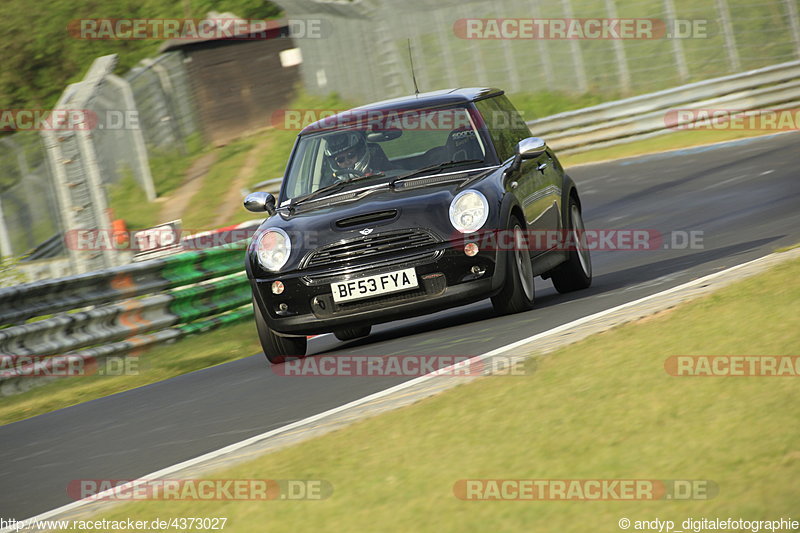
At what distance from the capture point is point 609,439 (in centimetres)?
450

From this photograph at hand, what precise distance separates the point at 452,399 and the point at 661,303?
2138 millimetres

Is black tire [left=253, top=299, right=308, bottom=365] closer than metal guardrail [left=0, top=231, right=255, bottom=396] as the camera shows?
Yes

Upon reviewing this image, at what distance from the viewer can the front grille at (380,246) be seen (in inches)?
337

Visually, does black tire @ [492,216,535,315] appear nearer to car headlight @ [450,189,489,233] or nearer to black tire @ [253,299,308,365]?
car headlight @ [450,189,489,233]

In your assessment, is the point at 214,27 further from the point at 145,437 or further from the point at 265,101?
the point at 145,437

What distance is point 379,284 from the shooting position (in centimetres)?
859

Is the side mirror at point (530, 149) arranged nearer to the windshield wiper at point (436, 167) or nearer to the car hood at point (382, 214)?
the windshield wiper at point (436, 167)

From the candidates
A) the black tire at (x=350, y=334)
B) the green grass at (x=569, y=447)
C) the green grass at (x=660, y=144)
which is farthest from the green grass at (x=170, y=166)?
the green grass at (x=569, y=447)

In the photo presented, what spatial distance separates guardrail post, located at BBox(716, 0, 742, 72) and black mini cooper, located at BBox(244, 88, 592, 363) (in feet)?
55.4

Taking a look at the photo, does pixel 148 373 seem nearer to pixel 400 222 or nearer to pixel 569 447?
pixel 400 222

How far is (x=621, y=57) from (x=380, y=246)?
19994 millimetres

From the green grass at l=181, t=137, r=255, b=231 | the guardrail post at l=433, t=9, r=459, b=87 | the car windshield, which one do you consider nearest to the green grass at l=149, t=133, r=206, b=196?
the green grass at l=181, t=137, r=255, b=231

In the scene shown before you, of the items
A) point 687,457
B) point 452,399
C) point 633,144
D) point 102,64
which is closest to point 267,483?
point 452,399

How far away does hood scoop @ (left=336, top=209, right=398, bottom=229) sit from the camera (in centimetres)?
867
